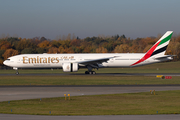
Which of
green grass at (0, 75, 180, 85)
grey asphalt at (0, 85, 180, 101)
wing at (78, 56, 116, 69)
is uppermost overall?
wing at (78, 56, 116, 69)

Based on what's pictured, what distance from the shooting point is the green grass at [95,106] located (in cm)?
1539

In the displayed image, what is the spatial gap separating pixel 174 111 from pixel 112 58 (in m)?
35.3

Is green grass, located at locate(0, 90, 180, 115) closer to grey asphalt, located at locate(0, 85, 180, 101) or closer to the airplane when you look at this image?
grey asphalt, located at locate(0, 85, 180, 101)

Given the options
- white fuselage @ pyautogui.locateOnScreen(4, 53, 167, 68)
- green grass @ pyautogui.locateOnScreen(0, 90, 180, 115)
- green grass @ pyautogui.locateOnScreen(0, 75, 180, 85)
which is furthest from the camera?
white fuselage @ pyautogui.locateOnScreen(4, 53, 167, 68)

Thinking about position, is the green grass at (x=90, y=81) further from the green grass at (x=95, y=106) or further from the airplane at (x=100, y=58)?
the green grass at (x=95, y=106)

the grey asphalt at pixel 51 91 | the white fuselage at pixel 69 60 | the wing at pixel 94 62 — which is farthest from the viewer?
the white fuselage at pixel 69 60

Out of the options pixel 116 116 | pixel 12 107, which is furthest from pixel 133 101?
pixel 12 107

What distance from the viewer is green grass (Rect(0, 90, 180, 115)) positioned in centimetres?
1539

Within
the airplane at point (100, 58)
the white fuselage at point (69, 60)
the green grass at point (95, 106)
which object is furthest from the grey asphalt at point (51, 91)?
the white fuselage at point (69, 60)

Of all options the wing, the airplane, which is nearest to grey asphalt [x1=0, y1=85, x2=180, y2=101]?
the wing

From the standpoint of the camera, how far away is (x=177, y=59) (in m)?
117

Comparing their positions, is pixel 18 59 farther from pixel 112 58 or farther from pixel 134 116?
pixel 134 116

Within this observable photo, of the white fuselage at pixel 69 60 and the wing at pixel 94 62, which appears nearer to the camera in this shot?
the wing at pixel 94 62

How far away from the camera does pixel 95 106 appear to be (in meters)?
17.5
